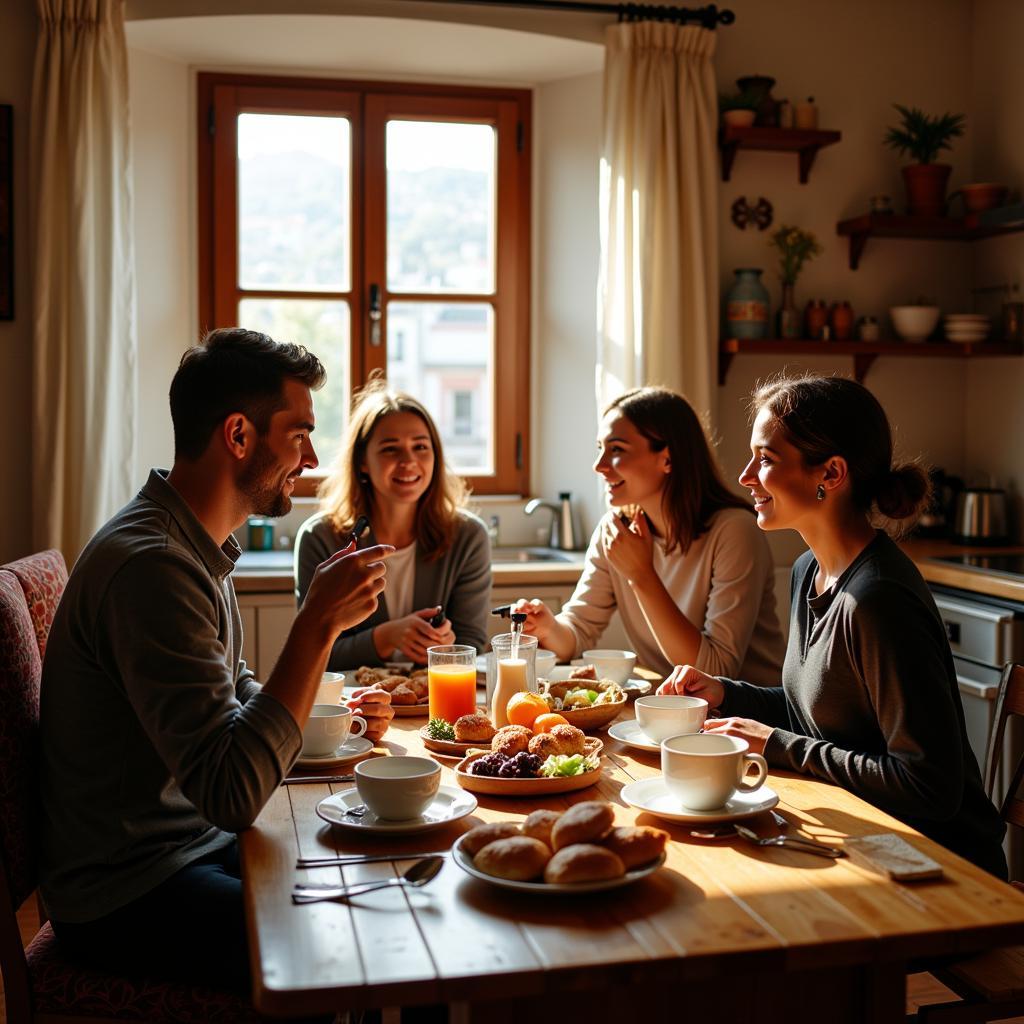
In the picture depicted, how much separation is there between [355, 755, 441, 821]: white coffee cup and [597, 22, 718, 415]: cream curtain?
2446 mm

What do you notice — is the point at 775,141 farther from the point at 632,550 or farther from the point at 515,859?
the point at 515,859

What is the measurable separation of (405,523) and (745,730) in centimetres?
128

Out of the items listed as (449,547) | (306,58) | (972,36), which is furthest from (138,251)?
(972,36)

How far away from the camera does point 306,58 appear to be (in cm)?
388

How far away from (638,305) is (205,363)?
2261 mm

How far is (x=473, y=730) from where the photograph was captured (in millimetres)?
1796

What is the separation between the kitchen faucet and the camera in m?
4.04

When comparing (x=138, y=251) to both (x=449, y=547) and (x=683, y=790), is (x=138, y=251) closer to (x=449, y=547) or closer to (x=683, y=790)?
(x=449, y=547)

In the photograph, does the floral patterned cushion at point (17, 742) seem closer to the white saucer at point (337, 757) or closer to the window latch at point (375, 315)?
the white saucer at point (337, 757)

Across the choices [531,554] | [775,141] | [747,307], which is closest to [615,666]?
[531,554]

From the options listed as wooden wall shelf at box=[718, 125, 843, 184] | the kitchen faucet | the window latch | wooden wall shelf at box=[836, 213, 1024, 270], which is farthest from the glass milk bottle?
wooden wall shelf at box=[836, 213, 1024, 270]

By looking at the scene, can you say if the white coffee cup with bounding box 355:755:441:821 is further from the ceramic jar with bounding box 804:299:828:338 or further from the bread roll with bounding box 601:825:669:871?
the ceramic jar with bounding box 804:299:828:338

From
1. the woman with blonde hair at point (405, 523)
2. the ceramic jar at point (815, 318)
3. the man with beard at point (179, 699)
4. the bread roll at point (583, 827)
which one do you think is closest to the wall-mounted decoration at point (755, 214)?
the ceramic jar at point (815, 318)

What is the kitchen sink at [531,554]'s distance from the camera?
3.93 metres
